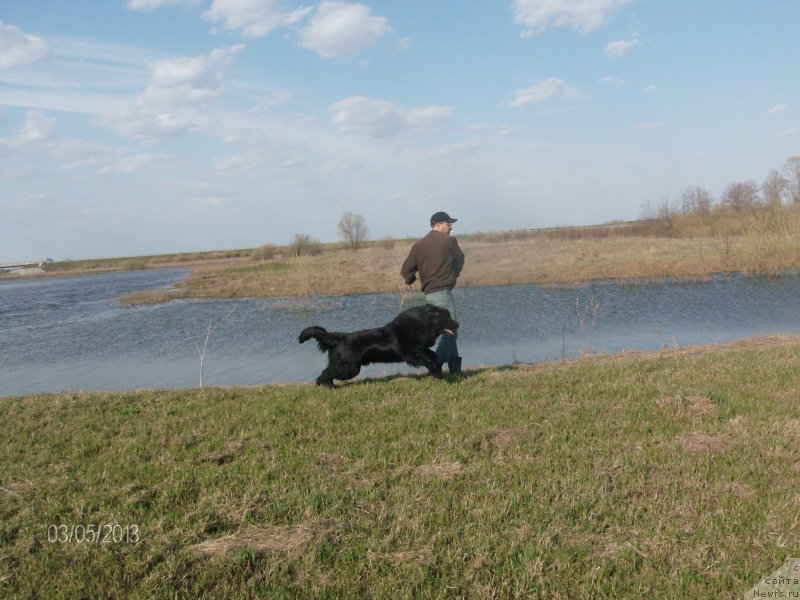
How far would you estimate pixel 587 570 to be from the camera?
3070 mm

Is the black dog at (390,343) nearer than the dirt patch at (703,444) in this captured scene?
No

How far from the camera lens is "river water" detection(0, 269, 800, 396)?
13.1 meters

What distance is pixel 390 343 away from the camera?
7.38 m

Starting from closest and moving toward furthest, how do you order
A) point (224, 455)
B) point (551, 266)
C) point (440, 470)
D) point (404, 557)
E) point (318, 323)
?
1. point (404, 557)
2. point (440, 470)
3. point (224, 455)
4. point (318, 323)
5. point (551, 266)

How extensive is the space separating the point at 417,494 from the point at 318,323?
51.9 feet

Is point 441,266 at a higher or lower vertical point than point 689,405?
higher

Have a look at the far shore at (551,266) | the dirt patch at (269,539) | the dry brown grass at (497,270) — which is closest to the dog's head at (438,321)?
the dirt patch at (269,539)

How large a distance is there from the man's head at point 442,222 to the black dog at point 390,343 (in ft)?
3.99

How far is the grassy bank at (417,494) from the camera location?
310 centimetres

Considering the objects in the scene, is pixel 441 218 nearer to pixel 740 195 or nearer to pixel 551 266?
pixel 551 266

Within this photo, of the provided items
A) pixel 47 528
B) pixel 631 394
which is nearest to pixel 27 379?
pixel 47 528

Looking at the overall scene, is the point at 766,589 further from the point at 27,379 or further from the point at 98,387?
the point at 27,379

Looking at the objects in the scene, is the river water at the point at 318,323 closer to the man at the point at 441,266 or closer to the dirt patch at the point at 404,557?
the man at the point at 441,266

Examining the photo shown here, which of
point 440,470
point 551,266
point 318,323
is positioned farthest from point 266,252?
point 440,470
